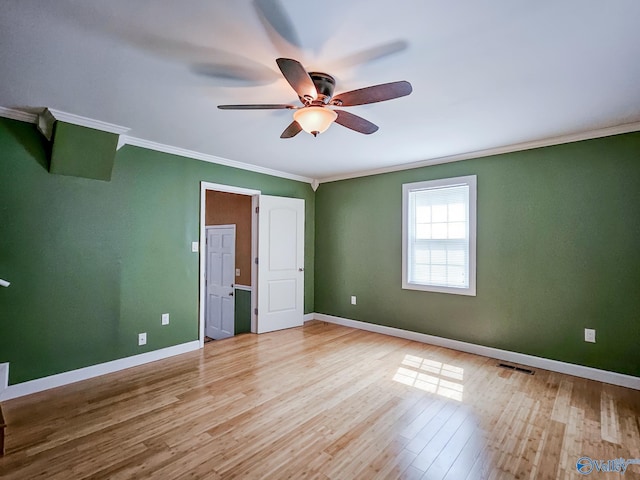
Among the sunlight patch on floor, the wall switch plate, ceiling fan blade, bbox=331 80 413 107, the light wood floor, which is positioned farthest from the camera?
the wall switch plate

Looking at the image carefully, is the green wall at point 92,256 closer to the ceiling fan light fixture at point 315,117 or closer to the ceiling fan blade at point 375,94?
the ceiling fan light fixture at point 315,117

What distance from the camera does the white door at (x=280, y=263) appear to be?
476 cm

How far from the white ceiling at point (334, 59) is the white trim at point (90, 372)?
2395mm

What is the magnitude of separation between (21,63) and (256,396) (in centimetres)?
291

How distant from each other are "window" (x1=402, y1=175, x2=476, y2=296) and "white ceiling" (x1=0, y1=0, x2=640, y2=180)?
1.07 meters

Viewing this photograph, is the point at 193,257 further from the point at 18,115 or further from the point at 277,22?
the point at 277,22

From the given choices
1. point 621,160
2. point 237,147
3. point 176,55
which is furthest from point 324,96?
point 621,160

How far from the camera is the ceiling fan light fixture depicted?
2.11 m

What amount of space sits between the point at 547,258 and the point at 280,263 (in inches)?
135

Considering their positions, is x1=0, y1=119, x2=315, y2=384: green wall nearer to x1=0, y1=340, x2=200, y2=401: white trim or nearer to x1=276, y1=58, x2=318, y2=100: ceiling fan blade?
x1=0, y1=340, x2=200, y2=401: white trim

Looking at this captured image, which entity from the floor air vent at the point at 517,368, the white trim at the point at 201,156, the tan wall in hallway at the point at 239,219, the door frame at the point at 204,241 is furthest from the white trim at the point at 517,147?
the floor air vent at the point at 517,368

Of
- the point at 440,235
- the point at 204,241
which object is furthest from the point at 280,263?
the point at 440,235

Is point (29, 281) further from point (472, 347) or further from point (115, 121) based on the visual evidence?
point (472, 347)

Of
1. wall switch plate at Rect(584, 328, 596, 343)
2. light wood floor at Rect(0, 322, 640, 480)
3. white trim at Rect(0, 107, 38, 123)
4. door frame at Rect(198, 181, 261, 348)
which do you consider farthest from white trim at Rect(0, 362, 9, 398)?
wall switch plate at Rect(584, 328, 596, 343)
